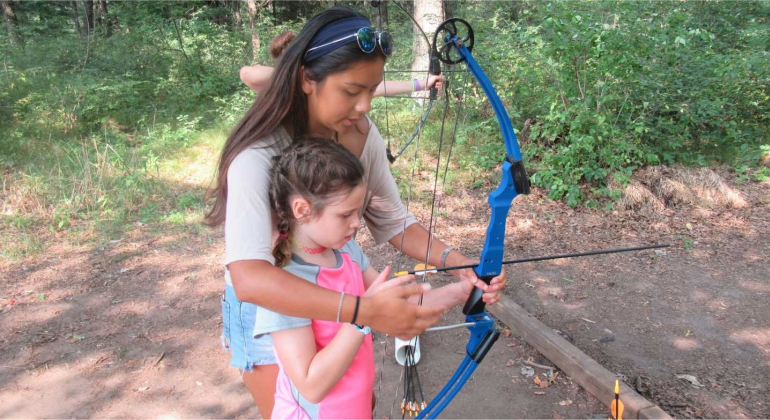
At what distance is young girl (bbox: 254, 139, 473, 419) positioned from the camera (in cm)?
120

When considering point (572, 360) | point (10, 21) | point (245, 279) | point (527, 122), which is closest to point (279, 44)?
point (245, 279)

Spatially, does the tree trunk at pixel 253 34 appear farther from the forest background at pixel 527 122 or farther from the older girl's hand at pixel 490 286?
the older girl's hand at pixel 490 286

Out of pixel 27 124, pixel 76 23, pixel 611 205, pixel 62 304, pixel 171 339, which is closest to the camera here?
pixel 171 339

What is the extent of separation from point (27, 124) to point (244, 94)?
2.78 metres

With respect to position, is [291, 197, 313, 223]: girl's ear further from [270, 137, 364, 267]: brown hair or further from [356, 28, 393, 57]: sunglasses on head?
[356, 28, 393, 57]: sunglasses on head

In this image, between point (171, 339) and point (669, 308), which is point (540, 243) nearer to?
point (669, 308)

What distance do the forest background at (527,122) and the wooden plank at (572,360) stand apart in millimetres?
2069

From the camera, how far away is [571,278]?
3.76m

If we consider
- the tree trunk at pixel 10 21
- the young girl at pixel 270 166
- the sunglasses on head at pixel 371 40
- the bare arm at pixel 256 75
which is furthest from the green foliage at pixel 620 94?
the tree trunk at pixel 10 21

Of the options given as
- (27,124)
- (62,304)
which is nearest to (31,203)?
(62,304)

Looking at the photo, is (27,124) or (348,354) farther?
(27,124)

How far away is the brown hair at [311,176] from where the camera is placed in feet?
4.14

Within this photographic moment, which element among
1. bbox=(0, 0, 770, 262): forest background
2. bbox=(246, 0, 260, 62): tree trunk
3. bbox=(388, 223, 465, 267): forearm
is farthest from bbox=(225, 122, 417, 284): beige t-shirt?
bbox=(246, 0, 260, 62): tree trunk

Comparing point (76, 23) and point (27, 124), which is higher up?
point (76, 23)
